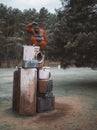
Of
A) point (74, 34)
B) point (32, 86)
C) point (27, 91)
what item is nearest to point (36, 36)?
point (32, 86)

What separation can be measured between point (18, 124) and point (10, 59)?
48.3 metres

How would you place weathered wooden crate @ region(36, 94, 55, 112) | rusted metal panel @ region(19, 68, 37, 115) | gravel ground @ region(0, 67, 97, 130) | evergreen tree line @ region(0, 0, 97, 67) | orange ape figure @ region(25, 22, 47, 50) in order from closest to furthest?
1. gravel ground @ region(0, 67, 97, 130)
2. rusted metal panel @ region(19, 68, 37, 115)
3. weathered wooden crate @ region(36, 94, 55, 112)
4. orange ape figure @ region(25, 22, 47, 50)
5. evergreen tree line @ region(0, 0, 97, 67)

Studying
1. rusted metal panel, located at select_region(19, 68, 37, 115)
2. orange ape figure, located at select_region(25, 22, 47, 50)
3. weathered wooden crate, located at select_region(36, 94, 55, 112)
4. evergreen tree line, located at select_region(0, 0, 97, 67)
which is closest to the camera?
rusted metal panel, located at select_region(19, 68, 37, 115)

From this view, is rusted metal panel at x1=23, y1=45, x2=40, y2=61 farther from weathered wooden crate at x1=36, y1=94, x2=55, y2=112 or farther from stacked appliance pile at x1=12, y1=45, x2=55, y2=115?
weathered wooden crate at x1=36, y1=94, x2=55, y2=112

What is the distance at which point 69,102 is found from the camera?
31.5ft

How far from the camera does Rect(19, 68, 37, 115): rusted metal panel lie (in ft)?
26.1

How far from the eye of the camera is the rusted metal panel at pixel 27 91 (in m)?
7.96

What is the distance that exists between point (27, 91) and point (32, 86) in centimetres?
18

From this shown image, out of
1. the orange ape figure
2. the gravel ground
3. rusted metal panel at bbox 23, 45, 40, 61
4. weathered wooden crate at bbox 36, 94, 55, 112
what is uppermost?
the orange ape figure

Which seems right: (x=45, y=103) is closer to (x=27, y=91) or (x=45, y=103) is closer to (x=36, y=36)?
(x=27, y=91)

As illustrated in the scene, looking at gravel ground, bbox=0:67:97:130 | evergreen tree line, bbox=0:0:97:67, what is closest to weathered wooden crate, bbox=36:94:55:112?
gravel ground, bbox=0:67:97:130

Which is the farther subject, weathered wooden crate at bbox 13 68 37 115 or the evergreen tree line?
the evergreen tree line

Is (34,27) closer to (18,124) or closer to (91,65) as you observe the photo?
(18,124)

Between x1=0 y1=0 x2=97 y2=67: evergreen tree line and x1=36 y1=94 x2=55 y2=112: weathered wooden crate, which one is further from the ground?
x1=0 y1=0 x2=97 y2=67: evergreen tree line
